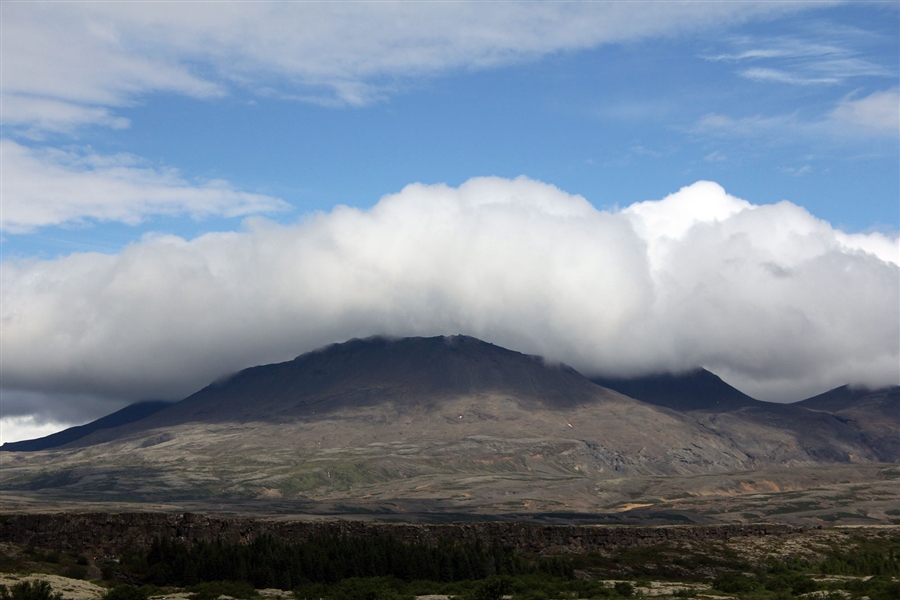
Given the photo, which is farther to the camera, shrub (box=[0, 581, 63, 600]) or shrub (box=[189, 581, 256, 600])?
shrub (box=[189, 581, 256, 600])

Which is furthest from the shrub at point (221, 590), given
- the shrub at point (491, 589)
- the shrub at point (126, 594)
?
the shrub at point (491, 589)

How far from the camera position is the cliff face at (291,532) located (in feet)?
376

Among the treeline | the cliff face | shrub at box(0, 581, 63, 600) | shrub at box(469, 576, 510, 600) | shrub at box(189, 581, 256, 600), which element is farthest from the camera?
the cliff face

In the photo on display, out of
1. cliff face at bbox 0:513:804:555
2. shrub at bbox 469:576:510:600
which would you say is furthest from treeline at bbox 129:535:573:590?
shrub at bbox 469:576:510:600

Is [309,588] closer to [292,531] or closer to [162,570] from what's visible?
[162,570]

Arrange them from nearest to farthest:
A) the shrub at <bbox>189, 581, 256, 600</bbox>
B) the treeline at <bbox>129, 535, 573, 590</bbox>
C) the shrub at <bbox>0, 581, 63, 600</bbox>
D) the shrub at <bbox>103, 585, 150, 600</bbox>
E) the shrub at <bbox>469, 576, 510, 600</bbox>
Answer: the shrub at <bbox>0, 581, 63, 600</bbox>
the shrub at <bbox>103, 585, 150, 600</bbox>
the shrub at <bbox>469, 576, 510, 600</bbox>
the shrub at <bbox>189, 581, 256, 600</bbox>
the treeline at <bbox>129, 535, 573, 590</bbox>

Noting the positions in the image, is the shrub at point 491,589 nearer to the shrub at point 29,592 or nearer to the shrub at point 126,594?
the shrub at point 126,594

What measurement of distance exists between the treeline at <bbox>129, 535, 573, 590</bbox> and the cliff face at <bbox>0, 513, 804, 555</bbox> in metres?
7.59

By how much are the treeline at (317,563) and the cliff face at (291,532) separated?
7.59 meters

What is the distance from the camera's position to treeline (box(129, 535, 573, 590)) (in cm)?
10044

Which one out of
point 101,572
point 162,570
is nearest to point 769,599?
point 162,570

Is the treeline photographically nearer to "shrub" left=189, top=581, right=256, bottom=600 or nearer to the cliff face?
"shrub" left=189, top=581, right=256, bottom=600

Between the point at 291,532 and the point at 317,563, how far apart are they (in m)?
26.6

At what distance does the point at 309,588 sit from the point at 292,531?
130 ft
